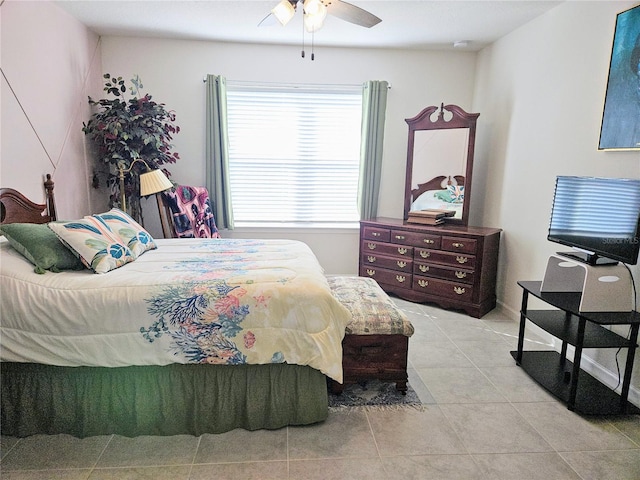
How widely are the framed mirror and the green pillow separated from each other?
3.12 meters

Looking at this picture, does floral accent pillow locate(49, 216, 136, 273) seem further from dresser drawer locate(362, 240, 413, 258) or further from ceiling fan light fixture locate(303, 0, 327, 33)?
dresser drawer locate(362, 240, 413, 258)


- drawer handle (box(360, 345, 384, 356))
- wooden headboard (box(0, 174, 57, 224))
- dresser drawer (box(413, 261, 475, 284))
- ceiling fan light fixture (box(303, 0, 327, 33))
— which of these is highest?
ceiling fan light fixture (box(303, 0, 327, 33))

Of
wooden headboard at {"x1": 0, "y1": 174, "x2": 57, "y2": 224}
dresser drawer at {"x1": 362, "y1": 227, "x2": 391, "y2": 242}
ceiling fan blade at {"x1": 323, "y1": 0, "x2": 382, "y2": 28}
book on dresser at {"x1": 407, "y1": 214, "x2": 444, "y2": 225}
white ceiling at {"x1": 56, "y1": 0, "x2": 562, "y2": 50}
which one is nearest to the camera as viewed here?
ceiling fan blade at {"x1": 323, "y1": 0, "x2": 382, "y2": 28}

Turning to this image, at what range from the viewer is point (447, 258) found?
3.64 meters

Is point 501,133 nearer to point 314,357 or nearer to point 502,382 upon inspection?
point 502,382

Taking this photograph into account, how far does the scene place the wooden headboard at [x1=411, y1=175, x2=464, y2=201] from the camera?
13.0ft

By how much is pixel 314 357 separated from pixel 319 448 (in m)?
0.42

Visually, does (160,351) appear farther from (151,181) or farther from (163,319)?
(151,181)

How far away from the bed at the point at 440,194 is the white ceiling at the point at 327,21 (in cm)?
134

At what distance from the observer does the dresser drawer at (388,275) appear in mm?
3920

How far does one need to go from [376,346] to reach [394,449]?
21.2 inches

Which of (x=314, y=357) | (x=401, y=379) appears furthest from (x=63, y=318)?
(x=401, y=379)

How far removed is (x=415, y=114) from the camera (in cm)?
437

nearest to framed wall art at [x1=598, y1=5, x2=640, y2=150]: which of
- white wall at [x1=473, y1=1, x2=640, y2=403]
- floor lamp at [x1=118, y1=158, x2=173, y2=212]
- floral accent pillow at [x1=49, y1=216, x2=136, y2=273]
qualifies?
white wall at [x1=473, y1=1, x2=640, y2=403]
